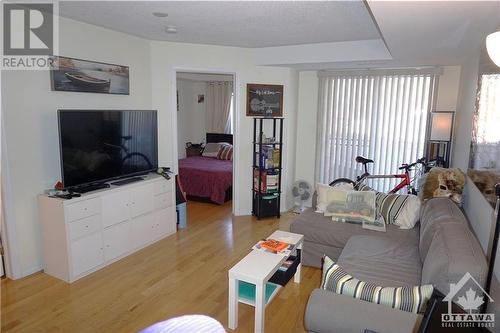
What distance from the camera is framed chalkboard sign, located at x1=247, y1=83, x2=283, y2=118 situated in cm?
492

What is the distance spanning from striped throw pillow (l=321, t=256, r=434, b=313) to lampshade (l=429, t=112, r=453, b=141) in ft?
10.9

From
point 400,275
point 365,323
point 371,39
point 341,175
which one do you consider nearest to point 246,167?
point 341,175

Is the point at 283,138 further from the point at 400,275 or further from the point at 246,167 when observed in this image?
the point at 400,275

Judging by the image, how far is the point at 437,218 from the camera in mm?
2625

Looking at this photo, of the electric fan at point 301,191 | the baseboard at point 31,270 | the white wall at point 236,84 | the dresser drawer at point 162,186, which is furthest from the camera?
the electric fan at point 301,191

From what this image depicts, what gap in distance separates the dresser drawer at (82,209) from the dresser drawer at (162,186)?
82cm

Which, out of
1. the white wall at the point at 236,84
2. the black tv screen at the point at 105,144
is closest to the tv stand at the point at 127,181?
the black tv screen at the point at 105,144

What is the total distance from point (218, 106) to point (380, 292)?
652 centimetres

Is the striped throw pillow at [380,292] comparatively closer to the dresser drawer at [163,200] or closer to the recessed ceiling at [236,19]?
the recessed ceiling at [236,19]

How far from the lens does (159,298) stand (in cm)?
289

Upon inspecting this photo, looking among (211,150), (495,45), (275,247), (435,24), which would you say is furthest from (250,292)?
(211,150)

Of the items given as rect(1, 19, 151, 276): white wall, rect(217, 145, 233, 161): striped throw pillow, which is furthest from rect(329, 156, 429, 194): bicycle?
rect(1, 19, 151, 276): white wall

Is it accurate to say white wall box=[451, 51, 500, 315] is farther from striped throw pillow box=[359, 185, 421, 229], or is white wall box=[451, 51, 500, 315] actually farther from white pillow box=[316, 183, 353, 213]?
white pillow box=[316, 183, 353, 213]

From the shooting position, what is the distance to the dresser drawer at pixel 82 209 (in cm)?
304
